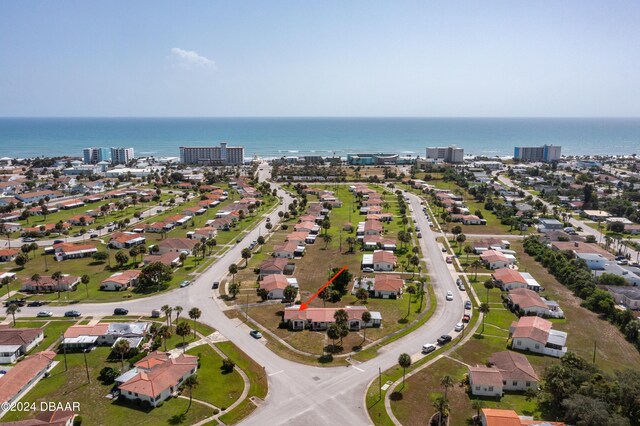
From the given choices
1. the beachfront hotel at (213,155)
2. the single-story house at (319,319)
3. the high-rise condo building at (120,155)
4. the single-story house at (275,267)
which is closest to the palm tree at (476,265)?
the single-story house at (319,319)

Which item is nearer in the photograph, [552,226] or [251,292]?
[251,292]

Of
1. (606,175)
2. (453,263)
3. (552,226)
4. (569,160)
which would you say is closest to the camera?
(453,263)

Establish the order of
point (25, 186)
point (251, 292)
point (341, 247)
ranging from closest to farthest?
point (251, 292) → point (341, 247) → point (25, 186)

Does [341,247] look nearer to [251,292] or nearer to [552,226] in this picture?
[251,292]

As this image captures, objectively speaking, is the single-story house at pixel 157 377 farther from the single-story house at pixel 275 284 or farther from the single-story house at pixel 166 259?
the single-story house at pixel 166 259

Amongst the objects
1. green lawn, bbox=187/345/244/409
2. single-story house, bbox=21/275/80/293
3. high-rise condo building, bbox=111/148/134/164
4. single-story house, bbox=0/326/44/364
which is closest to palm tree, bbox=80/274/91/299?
single-story house, bbox=21/275/80/293

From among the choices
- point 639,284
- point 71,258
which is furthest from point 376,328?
point 71,258

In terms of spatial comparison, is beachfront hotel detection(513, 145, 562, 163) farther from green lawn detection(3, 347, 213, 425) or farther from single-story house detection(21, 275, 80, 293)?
A: green lawn detection(3, 347, 213, 425)
